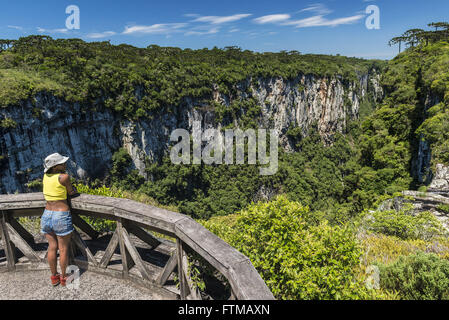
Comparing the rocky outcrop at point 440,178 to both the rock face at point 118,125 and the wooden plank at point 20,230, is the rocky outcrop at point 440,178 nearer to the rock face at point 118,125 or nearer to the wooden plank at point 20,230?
the wooden plank at point 20,230

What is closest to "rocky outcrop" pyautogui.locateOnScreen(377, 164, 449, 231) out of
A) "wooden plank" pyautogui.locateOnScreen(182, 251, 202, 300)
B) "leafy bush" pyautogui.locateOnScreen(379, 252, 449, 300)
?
"leafy bush" pyautogui.locateOnScreen(379, 252, 449, 300)

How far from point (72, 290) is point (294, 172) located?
155 ft

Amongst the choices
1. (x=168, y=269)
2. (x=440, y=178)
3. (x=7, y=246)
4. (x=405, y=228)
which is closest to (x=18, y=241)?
(x=7, y=246)

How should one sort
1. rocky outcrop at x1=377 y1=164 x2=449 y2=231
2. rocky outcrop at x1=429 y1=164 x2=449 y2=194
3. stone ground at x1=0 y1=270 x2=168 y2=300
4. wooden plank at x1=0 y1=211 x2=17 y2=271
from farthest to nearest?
1. rocky outcrop at x1=429 y1=164 x2=449 y2=194
2. rocky outcrop at x1=377 y1=164 x2=449 y2=231
3. wooden plank at x1=0 y1=211 x2=17 y2=271
4. stone ground at x1=0 y1=270 x2=168 y2=300

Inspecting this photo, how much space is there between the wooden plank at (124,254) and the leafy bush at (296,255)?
144 cm

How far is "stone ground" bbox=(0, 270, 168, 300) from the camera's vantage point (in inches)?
122

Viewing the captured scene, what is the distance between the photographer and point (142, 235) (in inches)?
139

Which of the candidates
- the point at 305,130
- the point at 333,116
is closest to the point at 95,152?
the point at 305,130

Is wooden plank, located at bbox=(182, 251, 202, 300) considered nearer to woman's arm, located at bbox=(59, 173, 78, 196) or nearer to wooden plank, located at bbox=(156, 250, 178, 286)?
wooden plank, located at bbox=(156, 250, 178, 286)

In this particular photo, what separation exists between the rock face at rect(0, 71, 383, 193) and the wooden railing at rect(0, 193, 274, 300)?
77.0 feet

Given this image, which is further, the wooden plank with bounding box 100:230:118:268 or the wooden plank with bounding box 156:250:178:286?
the wooden plank with bounding box 100:230:118:268

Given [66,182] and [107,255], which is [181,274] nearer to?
[107,255]
